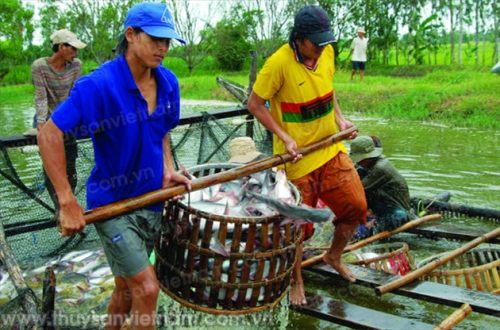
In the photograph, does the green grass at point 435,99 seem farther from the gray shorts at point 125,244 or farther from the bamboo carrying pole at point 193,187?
the gray shorts at point 125,244

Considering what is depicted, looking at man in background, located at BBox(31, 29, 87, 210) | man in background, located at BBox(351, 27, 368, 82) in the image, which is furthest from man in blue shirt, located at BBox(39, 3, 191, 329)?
man in background, located at BBox(351, 27, 368, 82)

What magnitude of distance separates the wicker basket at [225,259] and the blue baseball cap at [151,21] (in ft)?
3.34

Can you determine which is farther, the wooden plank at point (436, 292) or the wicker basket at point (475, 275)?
the wicker basket at point (475, 275)

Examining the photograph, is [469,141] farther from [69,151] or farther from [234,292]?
[234,292]

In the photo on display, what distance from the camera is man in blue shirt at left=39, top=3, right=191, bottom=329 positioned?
10.5ft

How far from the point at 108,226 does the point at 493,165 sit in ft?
30.3

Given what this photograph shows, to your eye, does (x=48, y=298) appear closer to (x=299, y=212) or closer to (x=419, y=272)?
(x=299, y=212)

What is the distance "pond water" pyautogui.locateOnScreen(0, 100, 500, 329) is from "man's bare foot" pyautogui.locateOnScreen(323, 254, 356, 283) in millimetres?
421

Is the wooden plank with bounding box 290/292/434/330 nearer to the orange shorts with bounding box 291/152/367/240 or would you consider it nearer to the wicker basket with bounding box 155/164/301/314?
the orange shorts with bounding box 291/152/367/240

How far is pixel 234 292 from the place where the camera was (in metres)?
3.67

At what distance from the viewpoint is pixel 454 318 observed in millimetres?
4219

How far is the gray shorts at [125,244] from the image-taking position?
11.1 feet

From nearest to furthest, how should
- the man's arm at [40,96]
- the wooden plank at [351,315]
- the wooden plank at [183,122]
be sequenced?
the wooden plank at [351,315], the wooden plank at [183,122], the man's arm at [40,96]

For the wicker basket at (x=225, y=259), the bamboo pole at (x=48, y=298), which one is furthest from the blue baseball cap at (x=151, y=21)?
the bamboo pole at (x=48, y=298)
